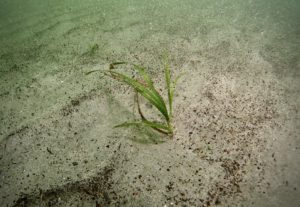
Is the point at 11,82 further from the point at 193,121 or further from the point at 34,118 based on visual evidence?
the point at 193,121

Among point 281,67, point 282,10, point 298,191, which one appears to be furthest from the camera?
point 282,10

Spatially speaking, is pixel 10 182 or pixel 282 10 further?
pixel 282 10

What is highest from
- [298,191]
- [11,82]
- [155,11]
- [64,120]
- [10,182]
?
[155,11]

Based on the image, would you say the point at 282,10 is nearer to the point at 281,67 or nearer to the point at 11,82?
the point at 281,67

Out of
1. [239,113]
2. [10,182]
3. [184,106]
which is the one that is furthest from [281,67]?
[10,182]

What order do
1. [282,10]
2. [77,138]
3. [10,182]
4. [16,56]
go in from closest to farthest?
[10,182] < [77,138] < [16,56] < [282,10]

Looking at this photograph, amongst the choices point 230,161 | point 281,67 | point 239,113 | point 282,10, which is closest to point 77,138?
point 230,161

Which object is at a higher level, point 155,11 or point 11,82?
point 155,11
